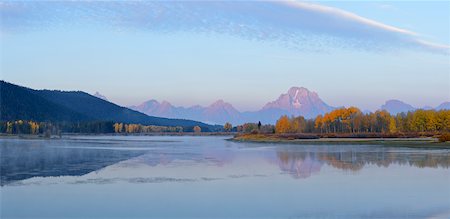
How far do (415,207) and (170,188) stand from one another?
9.67 metres

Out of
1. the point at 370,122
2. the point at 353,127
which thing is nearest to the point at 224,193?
the point at 353,127

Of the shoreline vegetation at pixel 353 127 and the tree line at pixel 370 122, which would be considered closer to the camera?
the shoreline vegetation at pixel 353 127

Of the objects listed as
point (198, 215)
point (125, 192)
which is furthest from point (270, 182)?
point (198, 215)

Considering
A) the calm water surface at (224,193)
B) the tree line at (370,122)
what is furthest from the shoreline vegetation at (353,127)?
the calm water surface at (224,193)

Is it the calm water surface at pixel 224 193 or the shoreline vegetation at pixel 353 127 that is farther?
the shoreline vegetation at pixel 353 127

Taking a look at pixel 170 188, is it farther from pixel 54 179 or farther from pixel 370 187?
pixel 370 187

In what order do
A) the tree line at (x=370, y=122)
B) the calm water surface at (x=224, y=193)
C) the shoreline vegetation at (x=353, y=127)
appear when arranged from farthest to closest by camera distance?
the tree line at (x=370, y=122) < the shoreline vegetation at (x=353, y=127) < the calm water surface at (x=224, y=193)

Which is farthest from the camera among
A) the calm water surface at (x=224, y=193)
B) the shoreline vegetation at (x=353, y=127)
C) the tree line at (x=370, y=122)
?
the tree line at (x=370, y=122)

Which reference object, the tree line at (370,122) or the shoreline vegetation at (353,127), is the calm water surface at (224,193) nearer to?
the shoreline vegetation at (353,127)

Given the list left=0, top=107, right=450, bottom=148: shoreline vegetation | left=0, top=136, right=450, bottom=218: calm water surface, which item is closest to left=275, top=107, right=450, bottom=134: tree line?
left=0, top=107, right=450, bottom=148: shoreline vegetation

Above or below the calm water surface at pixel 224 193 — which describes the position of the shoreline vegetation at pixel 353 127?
above

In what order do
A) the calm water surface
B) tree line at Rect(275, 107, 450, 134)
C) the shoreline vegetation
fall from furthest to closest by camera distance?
tree line at Rect(275, 107, 450, 134)
the shoreline vegetation
the calm water surface

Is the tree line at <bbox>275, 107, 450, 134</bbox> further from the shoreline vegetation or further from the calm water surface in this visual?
the calm water surface

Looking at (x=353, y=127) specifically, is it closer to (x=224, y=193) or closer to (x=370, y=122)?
(x=370, y=122)
